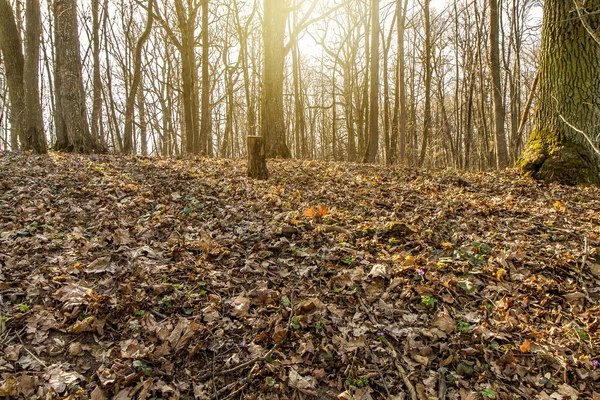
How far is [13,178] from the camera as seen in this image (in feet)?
17.3

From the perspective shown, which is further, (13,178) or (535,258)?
(13,178)

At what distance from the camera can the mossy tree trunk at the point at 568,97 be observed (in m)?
5.43

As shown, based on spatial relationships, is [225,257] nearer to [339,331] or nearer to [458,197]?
[339,331]

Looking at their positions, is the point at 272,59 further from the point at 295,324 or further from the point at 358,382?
the point at 358,382

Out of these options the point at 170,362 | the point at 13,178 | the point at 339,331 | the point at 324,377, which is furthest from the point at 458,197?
the point at 13,178

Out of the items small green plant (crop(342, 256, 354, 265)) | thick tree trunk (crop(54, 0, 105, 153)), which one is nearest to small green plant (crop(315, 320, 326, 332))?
small green plant (crop(342, 256, 354, 265))

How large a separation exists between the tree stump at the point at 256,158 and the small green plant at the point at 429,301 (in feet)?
12.0

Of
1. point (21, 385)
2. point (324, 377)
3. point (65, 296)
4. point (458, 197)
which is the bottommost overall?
point (324, 377)

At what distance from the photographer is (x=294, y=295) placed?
3109 mm

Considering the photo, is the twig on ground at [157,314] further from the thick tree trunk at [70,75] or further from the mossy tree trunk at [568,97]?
the thick tree trunk at [70,75]

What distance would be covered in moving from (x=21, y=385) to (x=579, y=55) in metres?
7.66

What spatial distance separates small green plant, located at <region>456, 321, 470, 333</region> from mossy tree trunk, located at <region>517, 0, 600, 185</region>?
415 centimetres

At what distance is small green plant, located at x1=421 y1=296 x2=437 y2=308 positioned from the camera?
9.88 feet

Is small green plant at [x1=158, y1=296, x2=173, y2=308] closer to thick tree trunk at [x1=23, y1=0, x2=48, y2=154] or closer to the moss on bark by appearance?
the moss on bark
